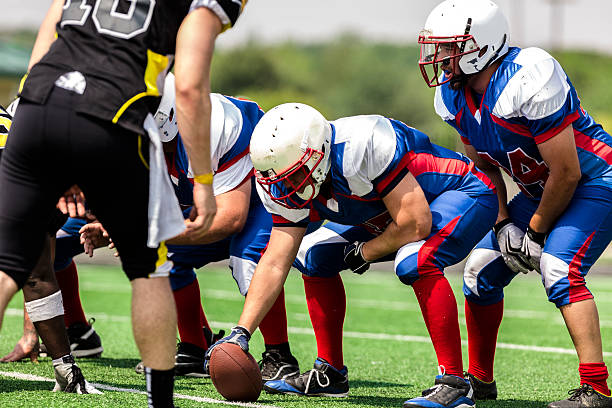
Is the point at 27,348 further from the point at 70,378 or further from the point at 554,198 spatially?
the point at 554,198

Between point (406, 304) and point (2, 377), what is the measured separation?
19.6ft

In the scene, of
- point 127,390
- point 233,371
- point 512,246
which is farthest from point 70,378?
point 512,246

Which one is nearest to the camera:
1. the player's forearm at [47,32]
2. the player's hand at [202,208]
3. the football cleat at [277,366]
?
the player's hand at [202,208]

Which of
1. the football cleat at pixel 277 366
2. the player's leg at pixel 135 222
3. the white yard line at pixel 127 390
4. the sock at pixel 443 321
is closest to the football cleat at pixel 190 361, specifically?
the football cleat at pixel 277 366

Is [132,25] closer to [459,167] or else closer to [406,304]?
[459,167]

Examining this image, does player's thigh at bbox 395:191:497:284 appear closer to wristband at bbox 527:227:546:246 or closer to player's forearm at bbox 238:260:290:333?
wristband at bbox 527:227:546:246

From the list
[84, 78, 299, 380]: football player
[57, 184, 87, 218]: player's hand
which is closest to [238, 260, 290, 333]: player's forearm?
[84, 78, 299, 380]: football player

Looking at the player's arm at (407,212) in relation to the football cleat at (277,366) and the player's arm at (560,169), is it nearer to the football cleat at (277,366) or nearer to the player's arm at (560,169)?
the player's arm at (560,169)

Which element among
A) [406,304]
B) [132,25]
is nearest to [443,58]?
[132,25]

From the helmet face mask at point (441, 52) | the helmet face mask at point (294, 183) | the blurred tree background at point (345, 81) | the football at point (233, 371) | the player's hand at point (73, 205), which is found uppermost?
the helmet face mask at point (441, 52)

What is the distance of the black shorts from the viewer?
9.18 feet

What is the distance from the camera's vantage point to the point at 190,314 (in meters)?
5.08

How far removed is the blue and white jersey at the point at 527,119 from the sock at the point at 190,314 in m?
1.79

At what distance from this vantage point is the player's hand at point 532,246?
4.31 m
